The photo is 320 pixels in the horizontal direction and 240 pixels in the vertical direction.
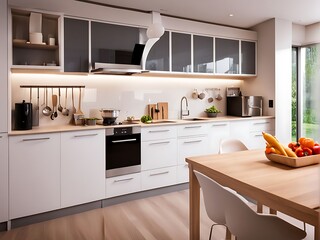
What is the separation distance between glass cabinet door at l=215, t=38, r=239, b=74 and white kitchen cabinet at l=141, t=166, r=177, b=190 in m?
1.82

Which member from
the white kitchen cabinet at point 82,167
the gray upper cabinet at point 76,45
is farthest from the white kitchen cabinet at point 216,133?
the gray upper cabinet at point 76,45

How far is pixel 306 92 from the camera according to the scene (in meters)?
5.04

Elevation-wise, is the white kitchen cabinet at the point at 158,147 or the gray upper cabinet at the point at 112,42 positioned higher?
the gray upper cabinet at the point at 112,42

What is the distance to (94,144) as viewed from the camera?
10.1 feet

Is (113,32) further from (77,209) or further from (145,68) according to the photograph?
(77,209)

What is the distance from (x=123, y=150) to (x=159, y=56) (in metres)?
1.42

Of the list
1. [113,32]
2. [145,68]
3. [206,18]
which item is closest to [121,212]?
[145,68]

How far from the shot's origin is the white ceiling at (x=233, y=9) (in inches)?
142

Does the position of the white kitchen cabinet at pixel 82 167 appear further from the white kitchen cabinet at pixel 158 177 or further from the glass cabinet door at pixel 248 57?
the glass cabinet door at pixel 248 57

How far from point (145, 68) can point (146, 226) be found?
2.00 metres

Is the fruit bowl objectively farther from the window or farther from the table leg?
the window

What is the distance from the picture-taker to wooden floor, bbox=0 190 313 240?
98.4 inches

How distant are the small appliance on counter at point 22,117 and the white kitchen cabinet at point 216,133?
2.35m

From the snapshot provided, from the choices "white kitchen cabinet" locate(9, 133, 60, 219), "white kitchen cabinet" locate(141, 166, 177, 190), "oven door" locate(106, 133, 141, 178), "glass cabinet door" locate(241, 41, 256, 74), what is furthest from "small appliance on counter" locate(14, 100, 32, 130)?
"glass cabinet door" locate(241, 41, 256, 74)
